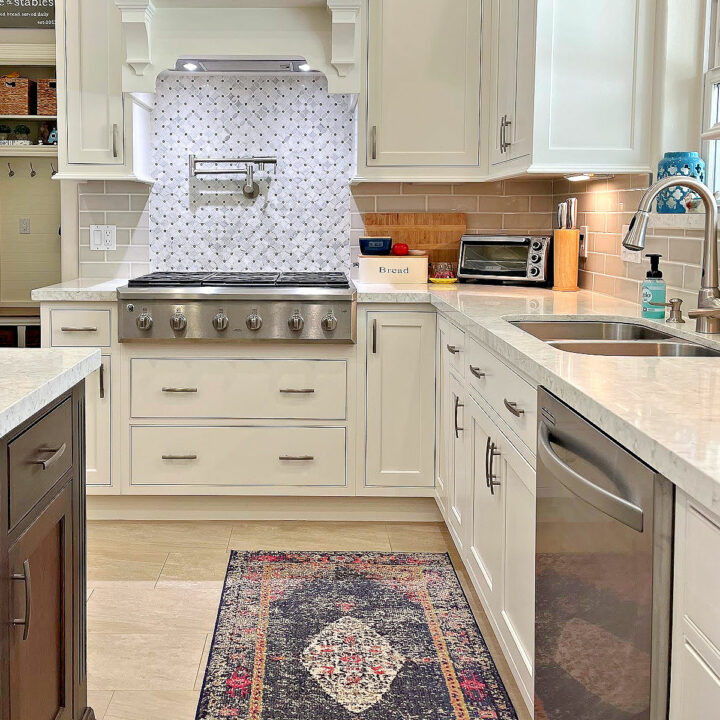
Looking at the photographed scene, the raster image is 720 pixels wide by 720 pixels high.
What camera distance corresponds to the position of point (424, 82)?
385 cm

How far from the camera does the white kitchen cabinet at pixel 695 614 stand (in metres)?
1.03

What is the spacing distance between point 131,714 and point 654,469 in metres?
1.62

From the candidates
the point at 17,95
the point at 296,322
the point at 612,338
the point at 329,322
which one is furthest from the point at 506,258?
the point at 17,95

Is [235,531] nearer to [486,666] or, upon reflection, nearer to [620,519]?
A: [486,666]

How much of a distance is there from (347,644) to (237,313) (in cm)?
142

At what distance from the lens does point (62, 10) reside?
3828mm

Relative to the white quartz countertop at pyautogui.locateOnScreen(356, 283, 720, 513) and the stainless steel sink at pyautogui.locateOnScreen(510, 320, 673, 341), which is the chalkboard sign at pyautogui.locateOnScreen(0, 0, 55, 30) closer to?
the white quartz countertop at pyautogui.locateOnScreen(356, 283, 720, 513)

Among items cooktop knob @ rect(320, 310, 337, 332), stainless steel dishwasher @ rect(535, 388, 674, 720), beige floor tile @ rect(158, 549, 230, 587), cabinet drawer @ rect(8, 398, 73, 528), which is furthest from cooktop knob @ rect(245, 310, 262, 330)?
stainless steel dishwasher @ rect(535, 388, 674, 720)

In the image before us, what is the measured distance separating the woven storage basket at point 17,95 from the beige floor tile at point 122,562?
108 inches

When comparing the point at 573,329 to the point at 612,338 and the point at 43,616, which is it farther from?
the point at 43,616

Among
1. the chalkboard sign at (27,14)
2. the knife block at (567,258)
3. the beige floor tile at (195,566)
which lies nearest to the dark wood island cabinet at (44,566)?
the beige floor tile at (195,566)

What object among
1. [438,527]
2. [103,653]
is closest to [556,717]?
[103,653]

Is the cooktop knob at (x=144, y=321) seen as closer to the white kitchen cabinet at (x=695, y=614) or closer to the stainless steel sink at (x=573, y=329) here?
the stainless steel sink at (x=573, y=329)

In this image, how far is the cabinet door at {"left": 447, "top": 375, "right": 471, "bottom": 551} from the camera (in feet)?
9.66
